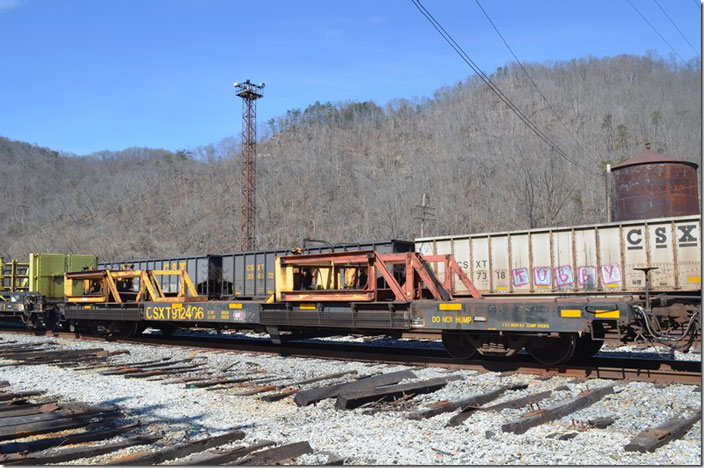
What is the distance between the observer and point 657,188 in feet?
80.0

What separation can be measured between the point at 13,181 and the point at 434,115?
292 ft

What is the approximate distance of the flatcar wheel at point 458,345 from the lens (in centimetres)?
1052

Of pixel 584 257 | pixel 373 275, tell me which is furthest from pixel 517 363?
pixel 584 257

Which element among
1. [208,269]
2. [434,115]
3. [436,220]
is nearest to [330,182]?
[436,220]

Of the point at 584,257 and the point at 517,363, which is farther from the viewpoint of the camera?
the point at 584,257

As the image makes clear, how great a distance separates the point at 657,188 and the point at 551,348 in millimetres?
18214

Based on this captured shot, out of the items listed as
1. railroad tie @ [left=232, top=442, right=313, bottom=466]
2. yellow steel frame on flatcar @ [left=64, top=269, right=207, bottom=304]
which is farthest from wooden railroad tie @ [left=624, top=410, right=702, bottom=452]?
yellow steel frame on flatcar @ [left=64, top=269, right=207, bottom=304]

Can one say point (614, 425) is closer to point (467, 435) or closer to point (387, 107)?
point (467, 435)

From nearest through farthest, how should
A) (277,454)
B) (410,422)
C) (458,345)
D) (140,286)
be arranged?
(277,454)
(410,422)
(458,345)
(140,286)

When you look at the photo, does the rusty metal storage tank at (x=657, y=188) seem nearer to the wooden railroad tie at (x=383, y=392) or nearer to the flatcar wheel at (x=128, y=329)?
the wooden railroad tie at (x=383, y=392)

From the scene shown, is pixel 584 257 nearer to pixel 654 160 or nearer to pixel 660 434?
pixel 654 160

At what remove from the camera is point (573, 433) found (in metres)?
5.72

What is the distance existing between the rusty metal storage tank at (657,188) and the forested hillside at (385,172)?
20436 mm

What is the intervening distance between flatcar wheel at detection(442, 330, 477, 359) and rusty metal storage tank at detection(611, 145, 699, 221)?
17375 mm
